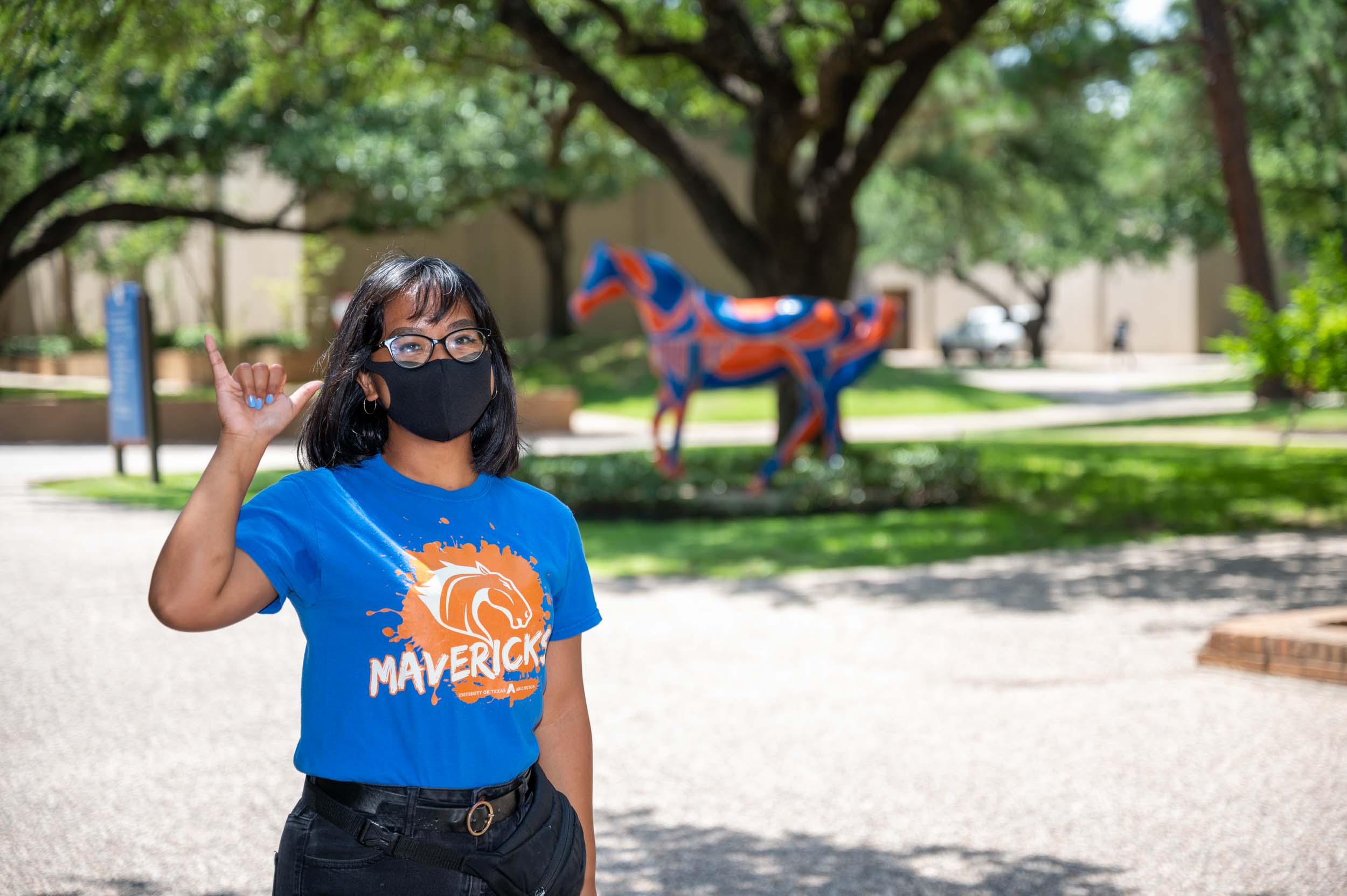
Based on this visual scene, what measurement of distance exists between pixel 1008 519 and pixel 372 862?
11.1 m

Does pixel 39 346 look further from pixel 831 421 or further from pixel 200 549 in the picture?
pixel 200 549

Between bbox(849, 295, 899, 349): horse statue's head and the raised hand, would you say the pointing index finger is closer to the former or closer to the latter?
the raised hand

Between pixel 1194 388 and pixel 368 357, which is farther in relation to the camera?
pixel 1194 388

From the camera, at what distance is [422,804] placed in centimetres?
211

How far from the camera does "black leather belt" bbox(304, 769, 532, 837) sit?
210 cm

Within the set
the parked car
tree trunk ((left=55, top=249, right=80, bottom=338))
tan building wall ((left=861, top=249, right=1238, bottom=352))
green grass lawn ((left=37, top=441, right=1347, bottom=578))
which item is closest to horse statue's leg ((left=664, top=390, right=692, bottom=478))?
green grass lawn ((left=37, top=441, right=1347, bottom=578))

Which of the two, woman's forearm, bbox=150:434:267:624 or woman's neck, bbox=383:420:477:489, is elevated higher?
woman's neck, bbox=383:420:477:489

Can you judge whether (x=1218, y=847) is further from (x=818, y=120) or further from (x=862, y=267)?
(x=862, y=267)

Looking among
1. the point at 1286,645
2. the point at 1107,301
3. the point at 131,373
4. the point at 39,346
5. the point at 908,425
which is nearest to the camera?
the point at 1286,645

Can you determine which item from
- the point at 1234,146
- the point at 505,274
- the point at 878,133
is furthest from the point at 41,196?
the point at 505,274

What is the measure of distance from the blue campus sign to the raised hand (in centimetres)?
1446

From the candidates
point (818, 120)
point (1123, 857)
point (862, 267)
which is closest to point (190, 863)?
point (1123, 857)

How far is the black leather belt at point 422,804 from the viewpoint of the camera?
2.10 m

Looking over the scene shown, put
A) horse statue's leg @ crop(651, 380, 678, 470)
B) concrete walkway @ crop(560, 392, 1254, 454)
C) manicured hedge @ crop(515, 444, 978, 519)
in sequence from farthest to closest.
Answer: concrete walkway @ crop(560, 392, 1254, 454) < horse statue's leg @ crop(651, 380, 678, 470) < manicured hedge @ crop(515, 444, 978, 519)
